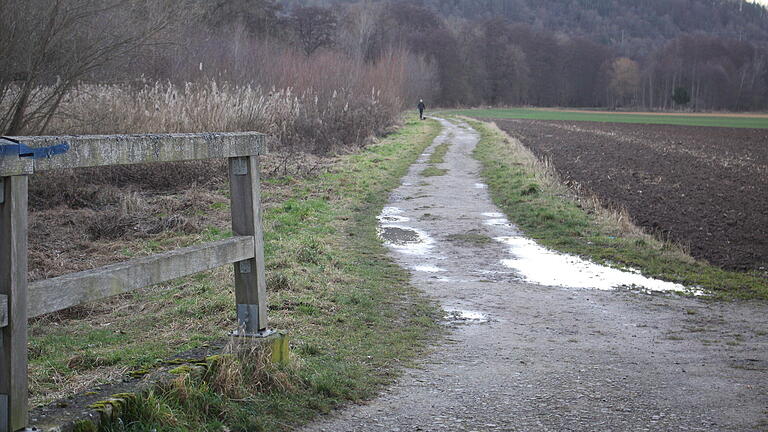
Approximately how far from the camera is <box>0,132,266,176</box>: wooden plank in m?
3.42

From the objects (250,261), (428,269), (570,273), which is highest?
(250,261)

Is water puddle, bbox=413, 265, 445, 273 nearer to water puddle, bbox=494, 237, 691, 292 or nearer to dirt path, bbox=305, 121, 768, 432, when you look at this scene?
dirt path, bbox=305, 121, 768, 432

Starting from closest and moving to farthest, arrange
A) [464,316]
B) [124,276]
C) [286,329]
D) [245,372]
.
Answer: [124,276], [245,372], [286,329], [464,316]

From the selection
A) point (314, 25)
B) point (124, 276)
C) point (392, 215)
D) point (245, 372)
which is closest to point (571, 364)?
point (245, 372)

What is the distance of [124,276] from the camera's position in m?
3.84

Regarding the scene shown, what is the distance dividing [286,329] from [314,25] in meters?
75.3

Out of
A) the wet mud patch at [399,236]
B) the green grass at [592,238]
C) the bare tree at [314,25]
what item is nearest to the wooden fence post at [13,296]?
the green grass at [592,238]

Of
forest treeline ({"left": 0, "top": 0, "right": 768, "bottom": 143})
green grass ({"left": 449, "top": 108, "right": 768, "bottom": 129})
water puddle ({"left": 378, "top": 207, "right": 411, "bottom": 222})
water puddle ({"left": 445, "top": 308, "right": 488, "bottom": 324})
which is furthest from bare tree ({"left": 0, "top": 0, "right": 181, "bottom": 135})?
green grass ({"left": 449, "top": 108, "right": 768, "bottom": 129})

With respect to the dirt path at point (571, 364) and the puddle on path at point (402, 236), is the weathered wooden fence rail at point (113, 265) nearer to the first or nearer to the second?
the dirt path at point (571, 364)

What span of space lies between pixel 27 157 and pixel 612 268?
8.77 meters

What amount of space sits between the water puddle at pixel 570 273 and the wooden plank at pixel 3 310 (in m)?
7.26

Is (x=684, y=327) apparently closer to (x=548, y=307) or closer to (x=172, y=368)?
(x=548, y=307)

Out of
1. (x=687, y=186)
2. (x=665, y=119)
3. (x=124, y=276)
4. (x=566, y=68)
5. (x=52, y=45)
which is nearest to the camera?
(x=124, y=276)

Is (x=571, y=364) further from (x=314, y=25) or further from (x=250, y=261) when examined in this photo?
(x=314, y=25)
